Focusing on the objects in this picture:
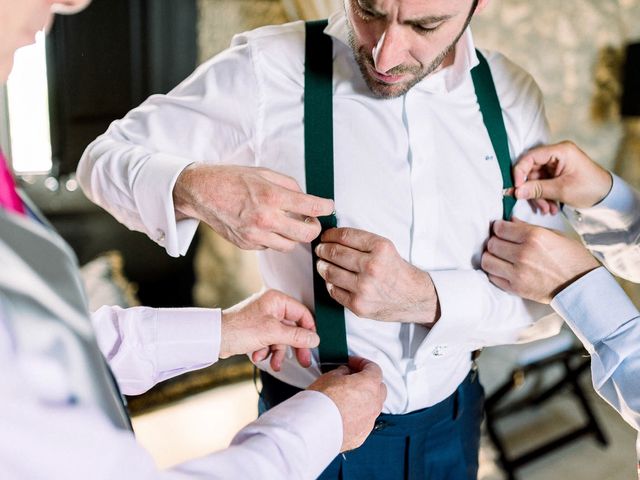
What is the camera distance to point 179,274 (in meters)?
1.99

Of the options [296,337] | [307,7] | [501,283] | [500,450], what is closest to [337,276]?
[296,337]

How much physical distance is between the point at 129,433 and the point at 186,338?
53 cm

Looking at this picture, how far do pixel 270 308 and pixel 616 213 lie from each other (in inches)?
28.0

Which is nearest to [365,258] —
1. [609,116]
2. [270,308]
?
[270,308]

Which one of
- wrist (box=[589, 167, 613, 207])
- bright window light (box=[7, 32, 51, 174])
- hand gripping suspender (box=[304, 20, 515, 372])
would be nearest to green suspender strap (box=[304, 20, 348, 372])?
hand gripping suspender (box=[304, 20, 515, 372])

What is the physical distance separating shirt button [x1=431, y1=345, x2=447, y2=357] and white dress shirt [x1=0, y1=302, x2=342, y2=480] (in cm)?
36

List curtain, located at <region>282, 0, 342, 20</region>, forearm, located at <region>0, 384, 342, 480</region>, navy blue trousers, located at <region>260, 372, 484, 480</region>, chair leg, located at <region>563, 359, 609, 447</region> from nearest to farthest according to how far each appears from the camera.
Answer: forearm, located at <region>0, 384, 342, 480</region> < navy blue trousers, located at <region>260, 372, 484, 480</region> < curtain, located at <region>282, 0, 342, 20</region> < chair leg, located at <region>563, 359, 609, 447</region>

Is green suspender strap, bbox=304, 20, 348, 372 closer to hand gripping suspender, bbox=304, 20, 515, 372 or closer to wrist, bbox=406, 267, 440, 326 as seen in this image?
hand gripping suspender, bbox=304, 20, 515, 372

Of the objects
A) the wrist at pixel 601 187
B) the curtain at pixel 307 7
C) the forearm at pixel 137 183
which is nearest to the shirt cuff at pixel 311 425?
the forearm at pixel 137 183

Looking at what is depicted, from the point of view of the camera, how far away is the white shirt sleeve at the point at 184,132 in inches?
39.8

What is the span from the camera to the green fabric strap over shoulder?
3.58 ft

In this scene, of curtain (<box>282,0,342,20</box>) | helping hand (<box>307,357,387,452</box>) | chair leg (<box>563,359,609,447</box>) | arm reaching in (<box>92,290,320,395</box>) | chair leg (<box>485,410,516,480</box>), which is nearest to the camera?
helping hand (<box>307,357,387,452</box>)

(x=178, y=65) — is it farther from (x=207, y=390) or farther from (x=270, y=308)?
(x=207, y=390)

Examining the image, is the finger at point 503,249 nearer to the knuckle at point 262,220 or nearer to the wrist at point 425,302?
the wrist at point 425,302
